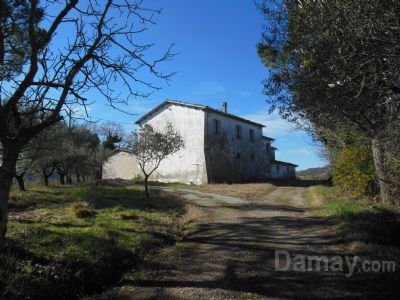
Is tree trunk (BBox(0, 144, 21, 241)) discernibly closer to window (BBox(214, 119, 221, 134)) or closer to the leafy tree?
the leafy tree

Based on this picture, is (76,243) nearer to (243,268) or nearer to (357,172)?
(243,268)

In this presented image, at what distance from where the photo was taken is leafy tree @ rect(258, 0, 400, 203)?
20.5ft

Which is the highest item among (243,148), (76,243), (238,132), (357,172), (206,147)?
(238,132)

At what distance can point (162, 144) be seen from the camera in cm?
2259

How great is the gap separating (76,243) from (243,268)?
3.78 m

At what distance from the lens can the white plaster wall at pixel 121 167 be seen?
151ft

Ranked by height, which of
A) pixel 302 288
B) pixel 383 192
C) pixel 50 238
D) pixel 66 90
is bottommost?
pixel 302 288

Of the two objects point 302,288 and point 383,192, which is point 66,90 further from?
point 383,192

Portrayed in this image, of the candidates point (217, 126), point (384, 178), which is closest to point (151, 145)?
point (384, 178)

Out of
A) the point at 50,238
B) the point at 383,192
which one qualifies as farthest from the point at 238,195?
the point at 50,238

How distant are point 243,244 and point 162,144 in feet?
42.2

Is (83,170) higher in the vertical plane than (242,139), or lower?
lower

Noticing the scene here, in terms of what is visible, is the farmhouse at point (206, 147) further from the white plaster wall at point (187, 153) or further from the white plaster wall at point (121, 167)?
the white plaster wall at point (121, 167)

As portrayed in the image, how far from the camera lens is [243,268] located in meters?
8.26
